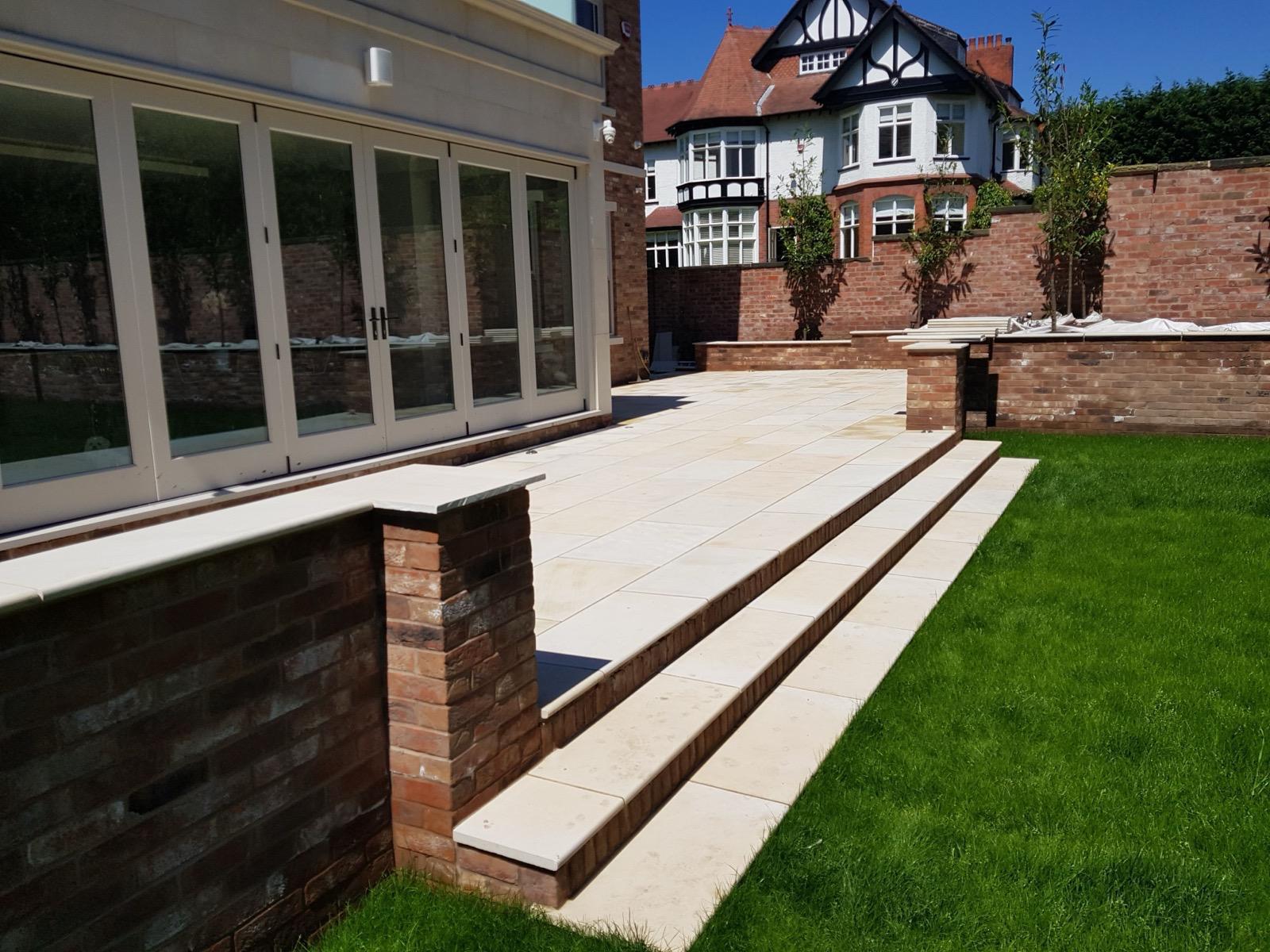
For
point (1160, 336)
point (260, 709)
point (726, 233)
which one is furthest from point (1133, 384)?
point (726, 233)

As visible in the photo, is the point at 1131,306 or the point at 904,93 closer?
the point at 1131,306

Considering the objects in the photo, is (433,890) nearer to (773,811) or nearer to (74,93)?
(773,811)

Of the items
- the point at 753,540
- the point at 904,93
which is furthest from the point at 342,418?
the point at 904,93

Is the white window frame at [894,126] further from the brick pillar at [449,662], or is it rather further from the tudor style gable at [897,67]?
the brick pillar at [449,662]

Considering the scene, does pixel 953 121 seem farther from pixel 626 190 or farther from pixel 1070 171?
pixel 626 190

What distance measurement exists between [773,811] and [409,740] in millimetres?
1135

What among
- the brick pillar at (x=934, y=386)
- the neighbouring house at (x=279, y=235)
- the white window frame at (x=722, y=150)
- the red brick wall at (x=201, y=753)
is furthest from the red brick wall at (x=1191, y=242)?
the red brick wall at (x=201, y=753)

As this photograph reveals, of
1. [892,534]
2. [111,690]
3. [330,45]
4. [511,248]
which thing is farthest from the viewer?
[511,248]

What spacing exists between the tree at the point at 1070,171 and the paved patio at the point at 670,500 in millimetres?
6344

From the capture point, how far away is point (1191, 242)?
15047 mm

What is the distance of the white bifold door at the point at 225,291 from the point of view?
464 cm

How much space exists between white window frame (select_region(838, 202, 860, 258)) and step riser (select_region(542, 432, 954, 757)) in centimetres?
2302

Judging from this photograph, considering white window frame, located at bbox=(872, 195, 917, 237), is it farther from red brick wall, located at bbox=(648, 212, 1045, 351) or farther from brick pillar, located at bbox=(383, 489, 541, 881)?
brick pillar, located at bbox=(383, 489, 541, 881)

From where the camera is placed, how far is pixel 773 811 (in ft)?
9.61
